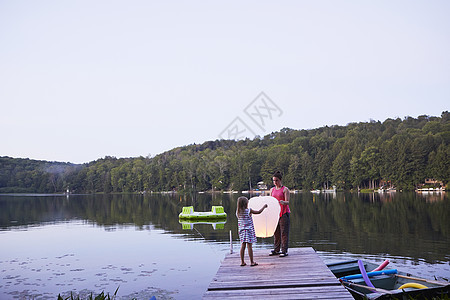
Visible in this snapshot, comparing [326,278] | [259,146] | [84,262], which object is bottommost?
[84,262]

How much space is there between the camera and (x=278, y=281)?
7.67 metres

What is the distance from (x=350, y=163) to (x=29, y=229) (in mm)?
89418

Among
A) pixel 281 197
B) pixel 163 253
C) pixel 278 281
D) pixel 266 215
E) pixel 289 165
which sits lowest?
pixel 163 253

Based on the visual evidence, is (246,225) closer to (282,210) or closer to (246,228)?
(246,228)

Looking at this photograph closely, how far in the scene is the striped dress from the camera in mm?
9062

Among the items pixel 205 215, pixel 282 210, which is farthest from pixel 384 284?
pixel 205 215

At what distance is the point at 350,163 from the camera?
352 ft

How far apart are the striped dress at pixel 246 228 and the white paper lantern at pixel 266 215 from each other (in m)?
0.32

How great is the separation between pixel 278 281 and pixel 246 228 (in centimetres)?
166

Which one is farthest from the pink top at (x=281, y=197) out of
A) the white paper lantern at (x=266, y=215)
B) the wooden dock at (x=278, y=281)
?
the wooden dock at (x=278, y=281)

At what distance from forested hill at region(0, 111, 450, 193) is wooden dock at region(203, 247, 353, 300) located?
88263mm

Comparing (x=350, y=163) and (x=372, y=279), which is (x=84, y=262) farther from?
(x=350, y=163)

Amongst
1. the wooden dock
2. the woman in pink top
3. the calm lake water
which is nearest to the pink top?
the woman in pink top

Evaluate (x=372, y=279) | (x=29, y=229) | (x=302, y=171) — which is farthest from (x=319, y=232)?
(x=302, y=171)
